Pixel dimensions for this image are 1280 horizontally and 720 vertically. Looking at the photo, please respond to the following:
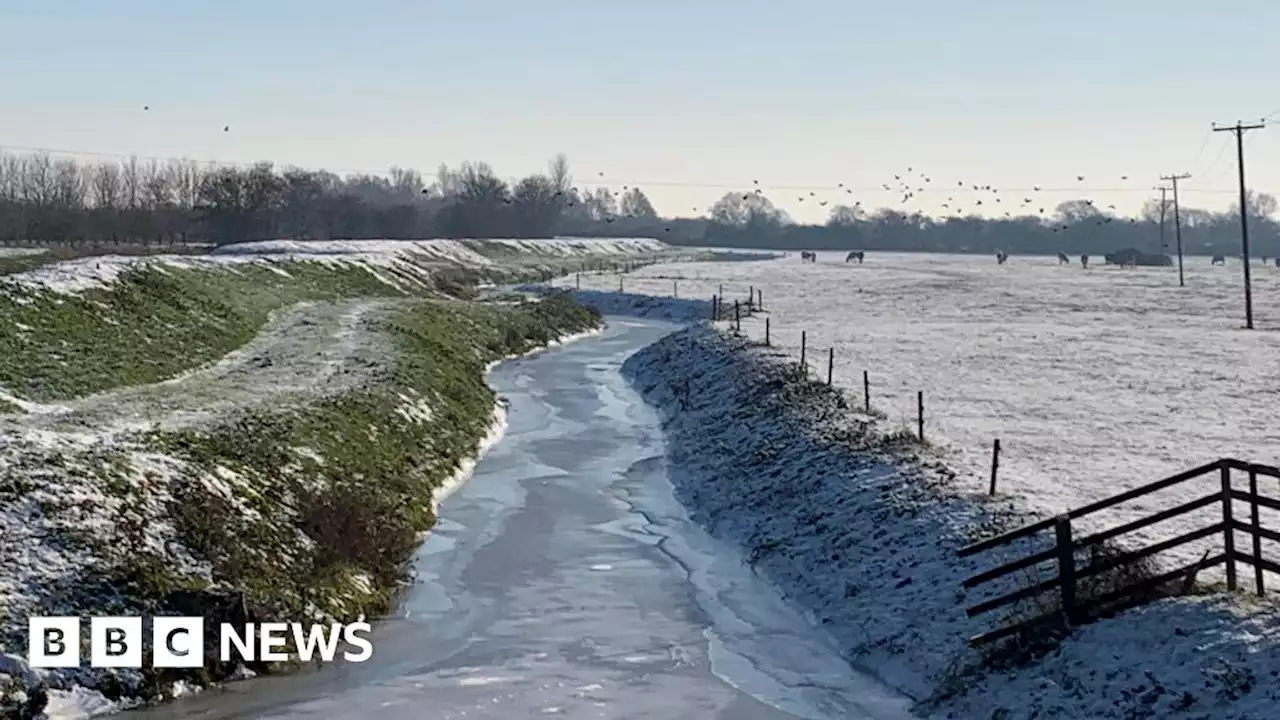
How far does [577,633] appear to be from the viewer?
20547 mm

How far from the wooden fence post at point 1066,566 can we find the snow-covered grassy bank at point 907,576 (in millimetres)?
466

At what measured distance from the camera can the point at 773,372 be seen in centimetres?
4356

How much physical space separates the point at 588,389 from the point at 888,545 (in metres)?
31.0

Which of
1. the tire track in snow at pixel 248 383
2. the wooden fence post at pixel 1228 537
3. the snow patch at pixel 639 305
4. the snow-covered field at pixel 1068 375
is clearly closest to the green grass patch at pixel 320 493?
the tire track in snow at pixel 248 383

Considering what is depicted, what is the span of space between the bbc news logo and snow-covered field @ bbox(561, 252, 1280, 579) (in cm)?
1221

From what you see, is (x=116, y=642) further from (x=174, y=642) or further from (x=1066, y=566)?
(x=1066, y=566)

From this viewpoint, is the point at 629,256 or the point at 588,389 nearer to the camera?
the point at 588,389

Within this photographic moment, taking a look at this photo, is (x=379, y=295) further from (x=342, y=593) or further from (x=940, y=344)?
(x=342, y=593)

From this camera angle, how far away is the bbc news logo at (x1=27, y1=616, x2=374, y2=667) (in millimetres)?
16969

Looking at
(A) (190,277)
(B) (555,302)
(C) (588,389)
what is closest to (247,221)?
(B) (555,302)

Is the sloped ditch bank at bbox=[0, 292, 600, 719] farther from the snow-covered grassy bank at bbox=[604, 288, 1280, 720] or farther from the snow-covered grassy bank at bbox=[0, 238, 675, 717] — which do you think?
the snow-covered grassy bank at bbox=[604, 288, 1280, 720]

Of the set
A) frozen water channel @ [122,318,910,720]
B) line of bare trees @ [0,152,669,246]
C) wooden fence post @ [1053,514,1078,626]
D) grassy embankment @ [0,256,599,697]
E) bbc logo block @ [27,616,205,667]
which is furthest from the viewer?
line of bare trees @ [0,152,669,246]

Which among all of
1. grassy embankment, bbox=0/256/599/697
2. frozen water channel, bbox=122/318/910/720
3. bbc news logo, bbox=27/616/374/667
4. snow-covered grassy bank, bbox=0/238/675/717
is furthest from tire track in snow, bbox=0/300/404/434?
bbc news logo, bbox=27/616/374/667

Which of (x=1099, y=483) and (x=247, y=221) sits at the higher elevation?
(x=247, y=221)
